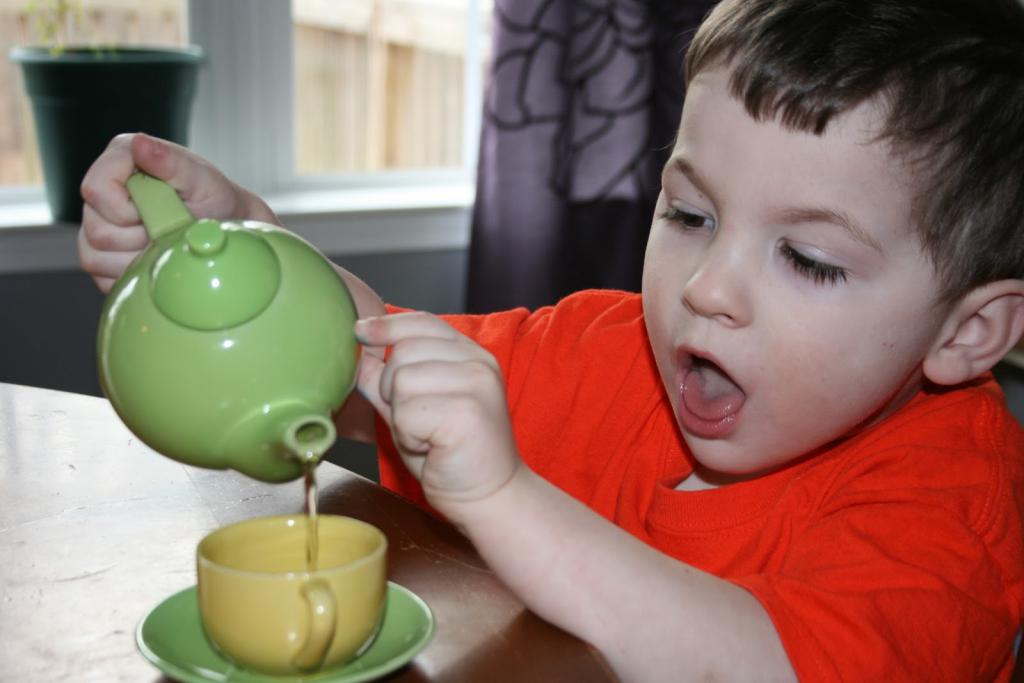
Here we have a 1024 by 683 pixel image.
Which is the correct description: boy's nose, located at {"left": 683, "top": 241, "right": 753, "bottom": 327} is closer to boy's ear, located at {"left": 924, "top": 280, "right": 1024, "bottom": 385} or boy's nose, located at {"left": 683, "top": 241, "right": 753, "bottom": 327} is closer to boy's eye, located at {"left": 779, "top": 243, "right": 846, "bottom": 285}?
boy's eye, located at {"left": 779, "top": 243, "right": 846, "bottom": 285}

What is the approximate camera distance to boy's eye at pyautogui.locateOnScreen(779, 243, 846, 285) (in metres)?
0.91

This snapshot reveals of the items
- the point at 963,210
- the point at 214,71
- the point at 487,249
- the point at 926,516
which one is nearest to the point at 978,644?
the point at 926,516

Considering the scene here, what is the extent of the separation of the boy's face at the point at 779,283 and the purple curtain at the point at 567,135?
3.85 feet

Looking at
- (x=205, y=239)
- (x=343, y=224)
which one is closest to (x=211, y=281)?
(x=205, y=239)

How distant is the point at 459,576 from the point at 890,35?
500 mm

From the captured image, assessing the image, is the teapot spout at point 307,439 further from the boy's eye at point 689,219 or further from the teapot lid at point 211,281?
the boy's eye at point 689,219

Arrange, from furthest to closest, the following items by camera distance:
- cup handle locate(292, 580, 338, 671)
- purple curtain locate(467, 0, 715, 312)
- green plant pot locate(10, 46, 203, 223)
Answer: purple curtain locate(467, 0, 715, 312), green plant pot locate(10, 46, 203, 223), cup handle locate(292, 580, 338, 671)

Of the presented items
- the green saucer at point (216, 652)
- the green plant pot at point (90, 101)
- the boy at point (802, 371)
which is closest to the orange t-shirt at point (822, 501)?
the boy at point (802, 371)

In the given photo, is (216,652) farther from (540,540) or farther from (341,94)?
(341,94)

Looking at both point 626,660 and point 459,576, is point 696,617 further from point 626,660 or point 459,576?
point 459,576

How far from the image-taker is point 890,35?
0.92m

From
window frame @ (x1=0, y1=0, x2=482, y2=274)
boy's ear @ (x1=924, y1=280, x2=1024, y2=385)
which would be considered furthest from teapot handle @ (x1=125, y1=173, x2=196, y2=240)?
window frame @ (x1=0, y1=0, x2=482, y2=274)

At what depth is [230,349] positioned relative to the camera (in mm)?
663

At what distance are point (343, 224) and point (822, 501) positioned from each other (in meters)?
1.46
